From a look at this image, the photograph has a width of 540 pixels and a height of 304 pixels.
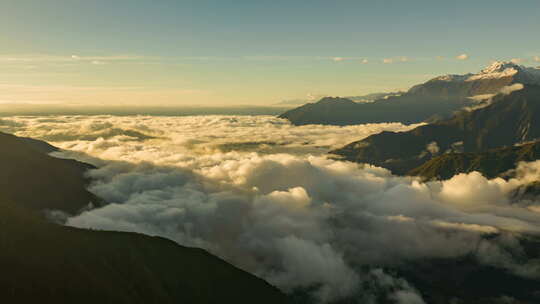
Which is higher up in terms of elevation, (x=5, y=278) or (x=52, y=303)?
(x=5, y=278)

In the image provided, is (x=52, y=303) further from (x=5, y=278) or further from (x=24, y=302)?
(x=5, y=278)

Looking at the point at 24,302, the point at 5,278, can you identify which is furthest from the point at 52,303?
the point at 5,278
